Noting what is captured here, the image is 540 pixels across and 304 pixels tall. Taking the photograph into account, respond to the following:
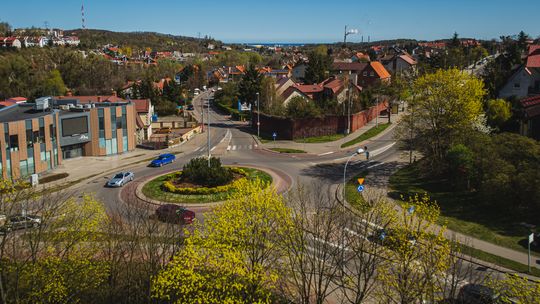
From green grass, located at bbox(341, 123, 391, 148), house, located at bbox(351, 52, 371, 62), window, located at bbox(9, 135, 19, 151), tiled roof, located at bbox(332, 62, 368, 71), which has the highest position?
Answer: house, located at bbox(351, 52, 371, 62)

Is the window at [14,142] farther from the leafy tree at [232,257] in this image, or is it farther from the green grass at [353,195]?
the green grass at [353,195]

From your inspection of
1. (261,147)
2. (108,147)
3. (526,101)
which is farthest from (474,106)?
(108,147)

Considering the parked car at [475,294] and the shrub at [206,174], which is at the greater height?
the shrub at [206,174]

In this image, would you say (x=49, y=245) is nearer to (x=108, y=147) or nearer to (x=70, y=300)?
(x=70, y=300)

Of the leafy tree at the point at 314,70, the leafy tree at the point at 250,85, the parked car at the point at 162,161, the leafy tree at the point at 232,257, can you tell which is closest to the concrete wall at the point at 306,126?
the leafy tree at the point at 250,85

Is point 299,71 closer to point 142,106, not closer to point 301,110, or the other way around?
point 142,106

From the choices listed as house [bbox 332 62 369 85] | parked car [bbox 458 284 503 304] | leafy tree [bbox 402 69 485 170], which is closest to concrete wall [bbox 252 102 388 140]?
leafy tree [bbox 402 69 485 170]

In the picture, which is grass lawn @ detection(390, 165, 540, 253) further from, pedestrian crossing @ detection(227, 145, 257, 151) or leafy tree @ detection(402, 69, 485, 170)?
pedestrian crossing @ detection(227, 145, 257, 151)
